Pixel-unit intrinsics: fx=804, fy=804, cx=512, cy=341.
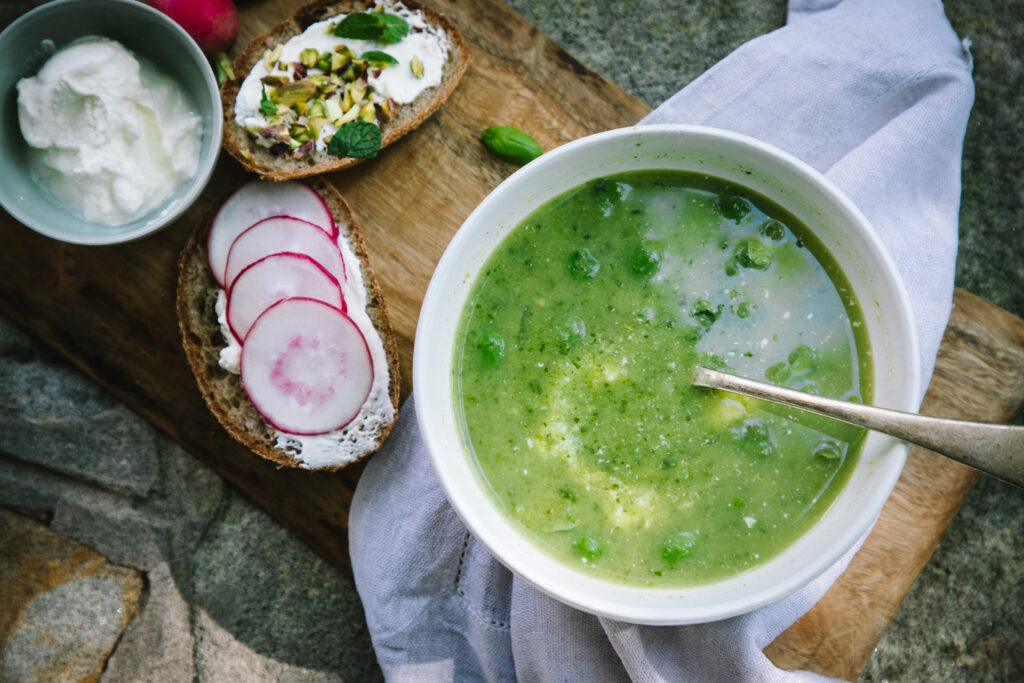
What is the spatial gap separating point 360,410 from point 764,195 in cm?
115

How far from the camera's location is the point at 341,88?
2.19 metres

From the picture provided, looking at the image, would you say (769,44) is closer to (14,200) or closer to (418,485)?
(418,485)

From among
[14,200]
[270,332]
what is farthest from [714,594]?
[14,200]

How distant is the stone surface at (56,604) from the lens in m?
2.52

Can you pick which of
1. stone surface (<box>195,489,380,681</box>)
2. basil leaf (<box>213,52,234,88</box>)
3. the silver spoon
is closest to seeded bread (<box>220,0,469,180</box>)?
basil leaf (<box>213,52,234,88</box>)

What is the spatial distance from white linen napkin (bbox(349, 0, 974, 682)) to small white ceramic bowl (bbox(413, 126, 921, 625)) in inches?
13.9

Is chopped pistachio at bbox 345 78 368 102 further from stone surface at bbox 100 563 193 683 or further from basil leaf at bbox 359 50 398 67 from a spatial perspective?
stone surface at bbox 100 563 193 683

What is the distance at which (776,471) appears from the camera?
1.75 m

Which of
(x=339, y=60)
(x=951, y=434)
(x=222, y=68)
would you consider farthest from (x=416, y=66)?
(x=951, y=434)

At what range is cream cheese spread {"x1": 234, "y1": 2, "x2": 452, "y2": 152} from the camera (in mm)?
2182

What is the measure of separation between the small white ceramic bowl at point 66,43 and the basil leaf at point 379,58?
0.40m

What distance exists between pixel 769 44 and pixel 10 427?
2454 millimetres

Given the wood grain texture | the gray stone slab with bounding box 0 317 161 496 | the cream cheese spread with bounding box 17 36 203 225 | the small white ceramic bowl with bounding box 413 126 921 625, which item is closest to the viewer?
the small white ceramic bowl with bounding box 413 126 921 625

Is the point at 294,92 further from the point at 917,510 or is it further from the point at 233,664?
the point at 917,510
